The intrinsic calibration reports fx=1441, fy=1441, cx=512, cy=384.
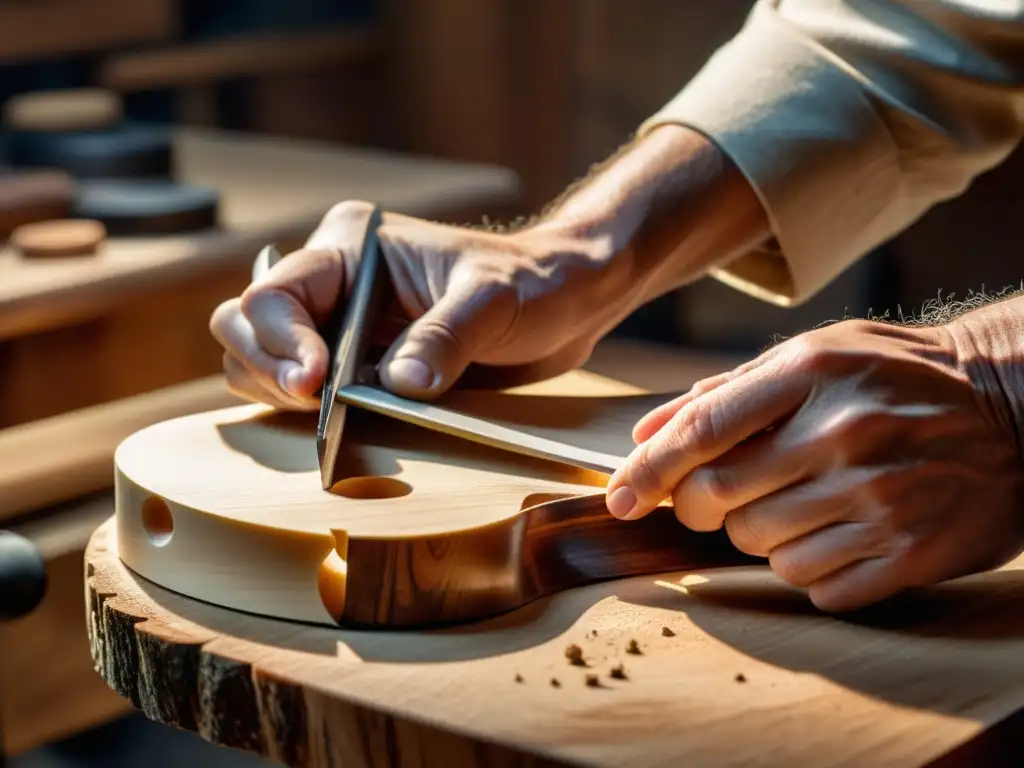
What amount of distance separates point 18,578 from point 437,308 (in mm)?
335

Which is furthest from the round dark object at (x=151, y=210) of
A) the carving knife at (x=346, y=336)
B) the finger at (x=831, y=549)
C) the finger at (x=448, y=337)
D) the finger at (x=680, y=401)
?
the finger at (x=831, y=549)

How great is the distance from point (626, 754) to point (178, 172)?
162 centimetres

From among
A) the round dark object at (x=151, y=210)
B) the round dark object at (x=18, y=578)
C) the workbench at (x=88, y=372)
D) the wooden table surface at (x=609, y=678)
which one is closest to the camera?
the wooden table surface at (x=609, y=678)

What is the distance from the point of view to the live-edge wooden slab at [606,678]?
68 cm

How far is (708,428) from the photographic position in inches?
32.0

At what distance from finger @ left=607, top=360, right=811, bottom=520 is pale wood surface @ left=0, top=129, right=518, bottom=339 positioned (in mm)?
894

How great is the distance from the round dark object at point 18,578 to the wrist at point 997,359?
0.59 meters

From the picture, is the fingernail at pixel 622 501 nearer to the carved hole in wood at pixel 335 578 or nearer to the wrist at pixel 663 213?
the carved hole in wood at pixel 335 578

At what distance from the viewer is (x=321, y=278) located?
3.50 feet

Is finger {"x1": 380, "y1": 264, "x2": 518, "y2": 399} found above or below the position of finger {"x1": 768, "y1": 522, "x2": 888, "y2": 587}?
above

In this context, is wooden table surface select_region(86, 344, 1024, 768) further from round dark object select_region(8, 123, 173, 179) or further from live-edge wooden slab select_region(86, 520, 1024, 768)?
round dark object select_region(8, 123, 173, 179)

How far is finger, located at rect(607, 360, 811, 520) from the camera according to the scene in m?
0.81

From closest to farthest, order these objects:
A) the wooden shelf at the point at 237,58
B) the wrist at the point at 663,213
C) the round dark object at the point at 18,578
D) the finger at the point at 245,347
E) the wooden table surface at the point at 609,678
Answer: the wooden table surface at the point at 609,678, the round dark object at the point at 18,578, the finger at the point at 245,347, the wrist at the point at 663,213, the wooden shelf at the point at 237,58

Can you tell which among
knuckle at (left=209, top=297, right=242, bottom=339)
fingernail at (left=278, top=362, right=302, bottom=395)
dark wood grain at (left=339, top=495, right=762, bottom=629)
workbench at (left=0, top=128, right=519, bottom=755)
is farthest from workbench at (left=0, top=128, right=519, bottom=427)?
dark wood grain at (left=339, top=495, right=762, bottom=629)
